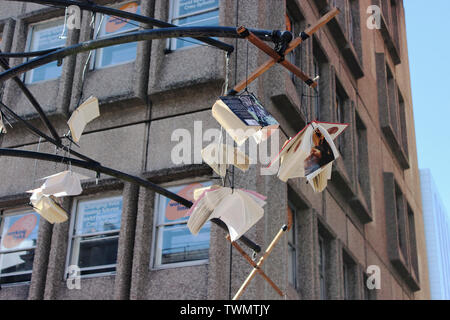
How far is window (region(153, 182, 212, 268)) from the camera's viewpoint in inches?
501

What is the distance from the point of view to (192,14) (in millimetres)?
14945

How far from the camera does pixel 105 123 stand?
571 inches

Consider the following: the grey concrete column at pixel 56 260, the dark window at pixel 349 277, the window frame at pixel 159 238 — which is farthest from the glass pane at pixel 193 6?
the dark window at pixel 349 277

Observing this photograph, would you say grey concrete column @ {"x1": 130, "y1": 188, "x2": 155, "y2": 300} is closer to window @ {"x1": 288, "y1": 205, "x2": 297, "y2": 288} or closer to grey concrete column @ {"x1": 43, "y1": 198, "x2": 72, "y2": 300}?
grey concrete column @ {"x1": 43, "y1": 198, "x2": 72, "y2": 300}

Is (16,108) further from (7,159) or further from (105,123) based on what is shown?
(105,123)

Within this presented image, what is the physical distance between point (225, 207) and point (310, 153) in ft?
3.29

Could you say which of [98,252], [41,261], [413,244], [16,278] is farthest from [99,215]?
[413,244]

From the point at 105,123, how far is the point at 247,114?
25.6ft

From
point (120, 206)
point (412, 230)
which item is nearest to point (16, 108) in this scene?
point (120, 206)

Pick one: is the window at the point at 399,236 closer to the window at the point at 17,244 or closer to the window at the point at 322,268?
the window at the point at 322,268

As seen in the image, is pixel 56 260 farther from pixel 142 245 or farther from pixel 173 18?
pixel 173 18

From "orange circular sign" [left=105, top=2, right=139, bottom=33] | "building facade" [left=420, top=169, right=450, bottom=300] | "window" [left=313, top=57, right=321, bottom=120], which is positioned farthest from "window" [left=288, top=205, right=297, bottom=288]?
"building facade" [left=420, top=169, right=450, bottom=300]

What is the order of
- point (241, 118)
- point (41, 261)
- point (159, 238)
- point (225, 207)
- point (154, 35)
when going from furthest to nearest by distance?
point (41, 261) < point (159, 238) < point (225, 207) < point (154, 35) < point (241, 118)

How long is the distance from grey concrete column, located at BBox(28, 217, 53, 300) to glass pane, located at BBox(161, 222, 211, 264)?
2.29 metres
